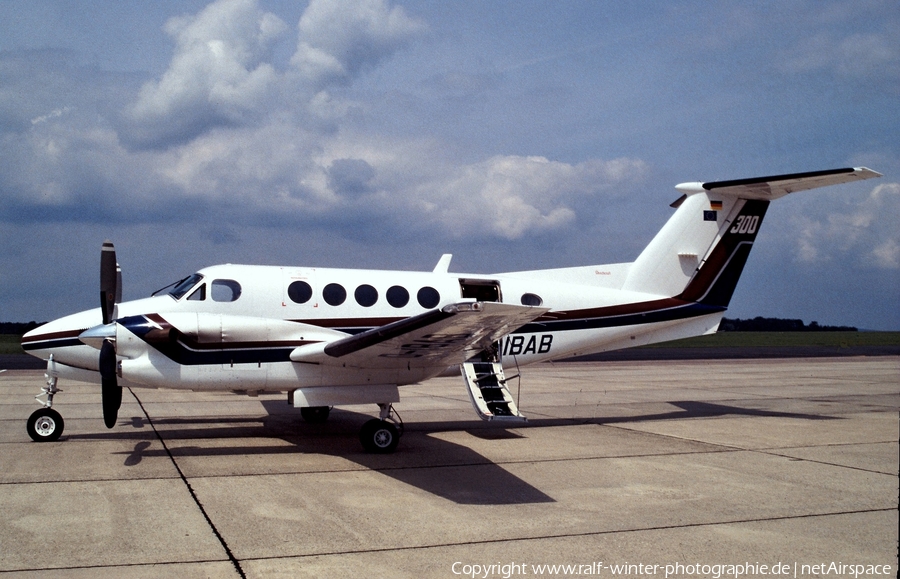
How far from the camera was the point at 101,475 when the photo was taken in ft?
29.5

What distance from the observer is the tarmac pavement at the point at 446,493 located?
6.12 metres

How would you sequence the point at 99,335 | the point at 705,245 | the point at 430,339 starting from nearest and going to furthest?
the point at 430,339 → the point at 99,335 → the point at 705,245

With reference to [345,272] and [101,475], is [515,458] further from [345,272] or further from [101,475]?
[101,475]

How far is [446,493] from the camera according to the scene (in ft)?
27.6

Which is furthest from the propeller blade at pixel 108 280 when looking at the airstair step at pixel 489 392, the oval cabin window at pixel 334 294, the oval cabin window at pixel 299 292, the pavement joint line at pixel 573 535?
the pavement joint line at pixel 573 535

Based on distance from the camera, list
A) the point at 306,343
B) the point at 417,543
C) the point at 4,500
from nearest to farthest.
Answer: the point at 417,543 → the point at 4,500 → the point at 306,343

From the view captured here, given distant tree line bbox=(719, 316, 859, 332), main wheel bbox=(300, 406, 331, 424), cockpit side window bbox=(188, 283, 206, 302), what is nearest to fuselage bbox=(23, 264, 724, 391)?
cockpit side window bbox=(188, 283, 206, 302)

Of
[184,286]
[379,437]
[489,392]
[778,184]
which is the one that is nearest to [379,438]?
[379,437]

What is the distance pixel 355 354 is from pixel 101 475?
357 cm

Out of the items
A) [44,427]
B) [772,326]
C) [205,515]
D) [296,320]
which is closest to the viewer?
[205,515]

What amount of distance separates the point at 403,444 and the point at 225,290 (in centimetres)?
376

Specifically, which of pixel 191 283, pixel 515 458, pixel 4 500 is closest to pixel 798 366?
pixel 515 458

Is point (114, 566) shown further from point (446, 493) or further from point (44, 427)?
point (44, 427)

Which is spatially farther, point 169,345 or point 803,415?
point 803,415
